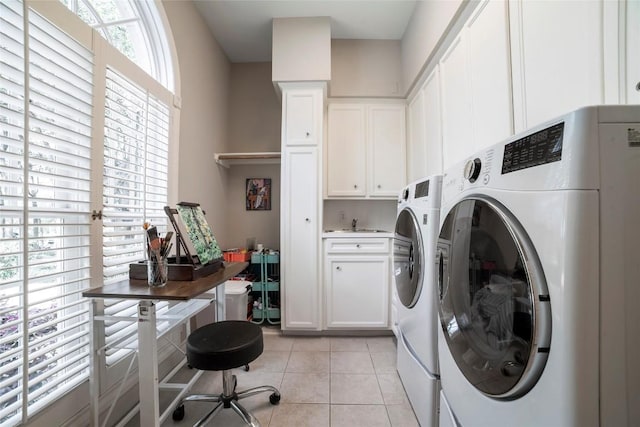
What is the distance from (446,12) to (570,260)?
73.7 inches

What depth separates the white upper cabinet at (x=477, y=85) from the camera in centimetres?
123

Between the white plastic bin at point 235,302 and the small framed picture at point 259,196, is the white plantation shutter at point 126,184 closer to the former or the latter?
the white plastic bin at point 235,302

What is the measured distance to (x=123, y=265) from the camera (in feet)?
4.66

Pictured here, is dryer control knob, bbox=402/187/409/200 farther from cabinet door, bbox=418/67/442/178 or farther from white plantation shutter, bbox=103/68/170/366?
white plantation shutter, bbox=103/68/170/366

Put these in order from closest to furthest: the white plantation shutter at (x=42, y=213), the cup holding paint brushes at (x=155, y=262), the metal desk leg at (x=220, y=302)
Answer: the white plantation shutter at (x=42, y=213) → the cup holding paint brushes at (x=155, y=262) → the metal desk leg at (x=220, y=302)

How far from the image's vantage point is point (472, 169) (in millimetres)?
807

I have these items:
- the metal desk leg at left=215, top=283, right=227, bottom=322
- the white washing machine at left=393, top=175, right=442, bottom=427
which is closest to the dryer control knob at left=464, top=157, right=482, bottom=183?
the white washing machine at left=393, top=175, right=442, bottom=427

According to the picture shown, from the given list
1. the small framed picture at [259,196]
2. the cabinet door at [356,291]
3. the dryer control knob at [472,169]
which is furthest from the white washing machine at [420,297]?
the small framed picture at [259,196]

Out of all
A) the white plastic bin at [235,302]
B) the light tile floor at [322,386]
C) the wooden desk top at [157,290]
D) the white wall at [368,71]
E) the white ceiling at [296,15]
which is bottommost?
the light tile floor at [322,386]

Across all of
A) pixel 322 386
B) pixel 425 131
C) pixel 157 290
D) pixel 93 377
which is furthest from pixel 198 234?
pixel 425 131

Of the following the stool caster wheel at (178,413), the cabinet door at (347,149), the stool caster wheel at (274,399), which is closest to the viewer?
the stool caster wheel at (178,413)

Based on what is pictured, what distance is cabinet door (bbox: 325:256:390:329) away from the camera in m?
2.37

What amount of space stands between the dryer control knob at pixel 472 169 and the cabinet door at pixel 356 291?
1.65 meters

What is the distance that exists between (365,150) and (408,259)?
5.16 ft
